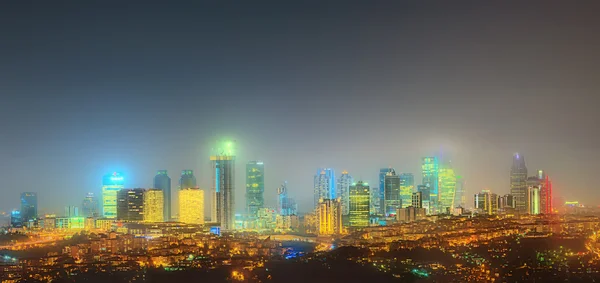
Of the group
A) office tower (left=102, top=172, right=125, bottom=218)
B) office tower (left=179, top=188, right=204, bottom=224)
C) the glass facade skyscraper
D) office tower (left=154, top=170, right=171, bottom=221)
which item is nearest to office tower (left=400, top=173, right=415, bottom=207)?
office tower (left=179, top=188, right=204, bottom=224)

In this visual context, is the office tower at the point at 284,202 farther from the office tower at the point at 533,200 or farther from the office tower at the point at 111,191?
the office tower at the point at 533,200

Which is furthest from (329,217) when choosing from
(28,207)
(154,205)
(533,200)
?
(28,207)

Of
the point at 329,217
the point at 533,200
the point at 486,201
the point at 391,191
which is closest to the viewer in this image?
the point at 533,200

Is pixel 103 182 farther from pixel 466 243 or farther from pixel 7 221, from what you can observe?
pixel 466 243

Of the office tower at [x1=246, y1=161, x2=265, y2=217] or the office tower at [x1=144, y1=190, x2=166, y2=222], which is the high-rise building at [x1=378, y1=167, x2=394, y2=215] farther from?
the office tower at [x1=144, y1=190, x2=166, y2=222]

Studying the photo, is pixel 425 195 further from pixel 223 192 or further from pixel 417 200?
pixel 223 192

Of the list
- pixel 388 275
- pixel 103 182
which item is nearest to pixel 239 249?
pixel 388 275
